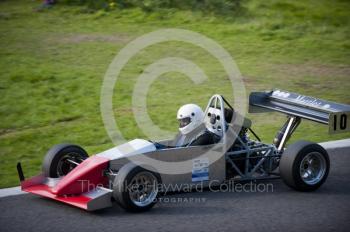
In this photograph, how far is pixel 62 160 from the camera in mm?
8375

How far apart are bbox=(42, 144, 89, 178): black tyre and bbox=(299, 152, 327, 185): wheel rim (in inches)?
110

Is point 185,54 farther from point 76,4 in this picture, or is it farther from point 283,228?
point 283,228

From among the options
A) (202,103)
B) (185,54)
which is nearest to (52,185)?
(202,103)

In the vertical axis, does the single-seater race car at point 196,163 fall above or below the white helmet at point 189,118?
below

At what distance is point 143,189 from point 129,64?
839 centimetres

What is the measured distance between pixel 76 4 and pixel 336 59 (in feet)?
24.1

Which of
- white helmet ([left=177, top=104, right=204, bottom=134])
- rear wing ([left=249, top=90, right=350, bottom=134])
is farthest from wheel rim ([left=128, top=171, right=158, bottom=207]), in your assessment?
rear wing ([left=249, top=90, right=350, bottom=134])

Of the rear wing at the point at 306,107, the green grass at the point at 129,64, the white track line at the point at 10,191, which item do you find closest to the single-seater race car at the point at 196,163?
the rear wing at the point at 306,107

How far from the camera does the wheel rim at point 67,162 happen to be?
835cm

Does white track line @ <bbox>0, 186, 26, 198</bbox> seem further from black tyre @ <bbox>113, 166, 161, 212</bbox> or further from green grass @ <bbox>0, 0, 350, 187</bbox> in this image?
black tyre @ <bbox>113, 166, 161, 212</bbox>

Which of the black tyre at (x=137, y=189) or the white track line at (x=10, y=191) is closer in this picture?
the black tyre at (x=137, y=189)

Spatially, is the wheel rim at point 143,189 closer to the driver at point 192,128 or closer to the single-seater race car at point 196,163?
the single-seater race car at point 196,163

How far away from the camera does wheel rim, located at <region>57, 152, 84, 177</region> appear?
8352mm

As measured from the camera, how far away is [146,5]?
18953 mm
